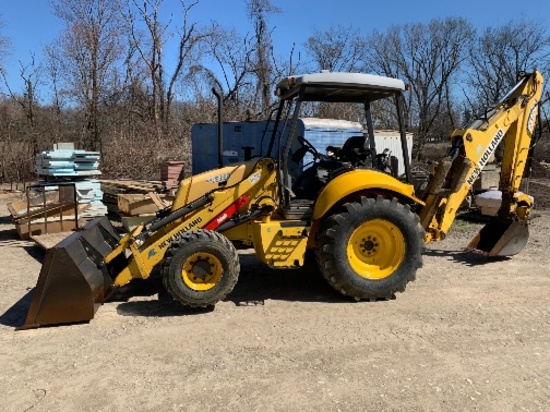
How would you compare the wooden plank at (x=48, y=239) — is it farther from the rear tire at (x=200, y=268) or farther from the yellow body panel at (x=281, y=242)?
the yellow body panel at (x=281, y=242)

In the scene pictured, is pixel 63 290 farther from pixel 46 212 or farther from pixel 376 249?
pixel 46 212

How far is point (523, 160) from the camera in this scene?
22.7 feet

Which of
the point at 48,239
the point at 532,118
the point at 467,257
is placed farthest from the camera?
the point at 48,239

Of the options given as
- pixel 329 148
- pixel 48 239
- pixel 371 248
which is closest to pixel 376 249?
pixel 371 248

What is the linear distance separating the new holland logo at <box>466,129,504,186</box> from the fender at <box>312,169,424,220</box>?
4.43 ft

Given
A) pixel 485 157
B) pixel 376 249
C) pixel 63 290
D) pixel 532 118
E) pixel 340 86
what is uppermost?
pixel 340 86

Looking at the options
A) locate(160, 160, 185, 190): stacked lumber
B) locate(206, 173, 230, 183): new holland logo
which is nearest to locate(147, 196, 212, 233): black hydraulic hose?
locate(206, 173, 230, 183): new holland logo

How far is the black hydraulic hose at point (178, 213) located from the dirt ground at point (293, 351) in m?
0.83

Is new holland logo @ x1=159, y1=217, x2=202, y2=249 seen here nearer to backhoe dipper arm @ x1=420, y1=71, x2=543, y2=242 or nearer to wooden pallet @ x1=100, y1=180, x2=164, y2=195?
backhoe dipper arm @ x1=420, y1=71, x2=543, y2=242

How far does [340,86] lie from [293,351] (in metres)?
2.75

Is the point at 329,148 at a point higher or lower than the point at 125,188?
higher

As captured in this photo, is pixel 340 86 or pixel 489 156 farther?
pixel 489 156

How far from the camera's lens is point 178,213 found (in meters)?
5.24

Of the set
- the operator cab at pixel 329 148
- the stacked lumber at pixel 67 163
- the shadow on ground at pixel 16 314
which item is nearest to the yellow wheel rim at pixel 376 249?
the operator cab at pixel 329 148
